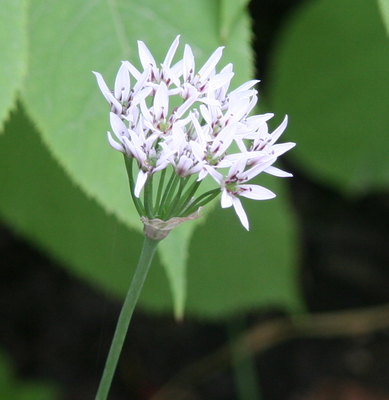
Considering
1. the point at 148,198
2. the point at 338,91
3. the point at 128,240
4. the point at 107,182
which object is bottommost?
the point at 148,198

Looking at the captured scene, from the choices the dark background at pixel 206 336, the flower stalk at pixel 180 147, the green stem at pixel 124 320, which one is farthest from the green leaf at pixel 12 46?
the dark background at pixel 206 336

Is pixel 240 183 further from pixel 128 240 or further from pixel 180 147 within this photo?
pixel 128 240

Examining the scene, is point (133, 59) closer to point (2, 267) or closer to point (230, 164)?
point (230, 164)

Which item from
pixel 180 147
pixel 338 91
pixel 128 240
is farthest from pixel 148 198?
pixel 338 91

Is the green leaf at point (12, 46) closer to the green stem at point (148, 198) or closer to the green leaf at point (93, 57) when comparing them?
the green leaf at point (93, 57)

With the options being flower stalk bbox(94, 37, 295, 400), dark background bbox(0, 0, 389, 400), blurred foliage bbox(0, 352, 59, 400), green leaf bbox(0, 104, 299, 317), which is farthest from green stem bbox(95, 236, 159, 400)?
dark background bbox(0, 0, 389, 400)
